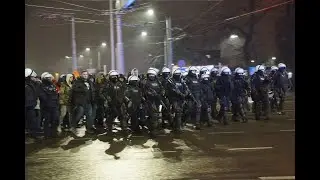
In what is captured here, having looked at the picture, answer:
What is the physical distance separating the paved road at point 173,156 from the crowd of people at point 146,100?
657mm

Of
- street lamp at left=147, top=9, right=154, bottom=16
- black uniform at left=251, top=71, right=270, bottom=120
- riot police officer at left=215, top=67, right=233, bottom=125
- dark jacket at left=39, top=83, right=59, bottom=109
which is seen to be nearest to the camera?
dark jacket at left=39, top=83, right=59, bottom=109

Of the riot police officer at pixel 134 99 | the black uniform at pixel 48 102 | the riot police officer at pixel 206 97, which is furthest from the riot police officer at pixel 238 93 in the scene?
the black uniform at pixel 48 102

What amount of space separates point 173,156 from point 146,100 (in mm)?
2909

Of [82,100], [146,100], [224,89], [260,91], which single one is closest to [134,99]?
[146,100]

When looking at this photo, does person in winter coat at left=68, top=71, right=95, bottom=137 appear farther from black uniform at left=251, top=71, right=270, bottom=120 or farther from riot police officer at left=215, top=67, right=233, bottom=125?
black uniform at left=251, top=71, right=270, bottom=120

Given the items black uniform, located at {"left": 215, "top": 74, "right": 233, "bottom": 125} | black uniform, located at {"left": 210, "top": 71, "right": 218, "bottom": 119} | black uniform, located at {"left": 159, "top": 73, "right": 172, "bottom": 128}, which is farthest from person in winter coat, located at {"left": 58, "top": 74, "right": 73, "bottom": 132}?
black uniform, located at {"left": 215, "top": 74, "right": 233, "bottom": 125}

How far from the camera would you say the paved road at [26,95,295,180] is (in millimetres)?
6387

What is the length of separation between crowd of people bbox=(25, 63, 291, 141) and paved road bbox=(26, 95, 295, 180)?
0.66 m

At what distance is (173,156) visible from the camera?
785 centimetres

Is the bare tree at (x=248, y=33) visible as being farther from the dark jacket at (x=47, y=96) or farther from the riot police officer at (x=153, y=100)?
the dark jacket at (x=47, y=96)

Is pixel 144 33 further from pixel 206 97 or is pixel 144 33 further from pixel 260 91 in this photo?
pixel 206 97

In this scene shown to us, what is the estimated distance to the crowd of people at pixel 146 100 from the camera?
34.1 ft

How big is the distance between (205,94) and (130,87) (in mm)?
2417
